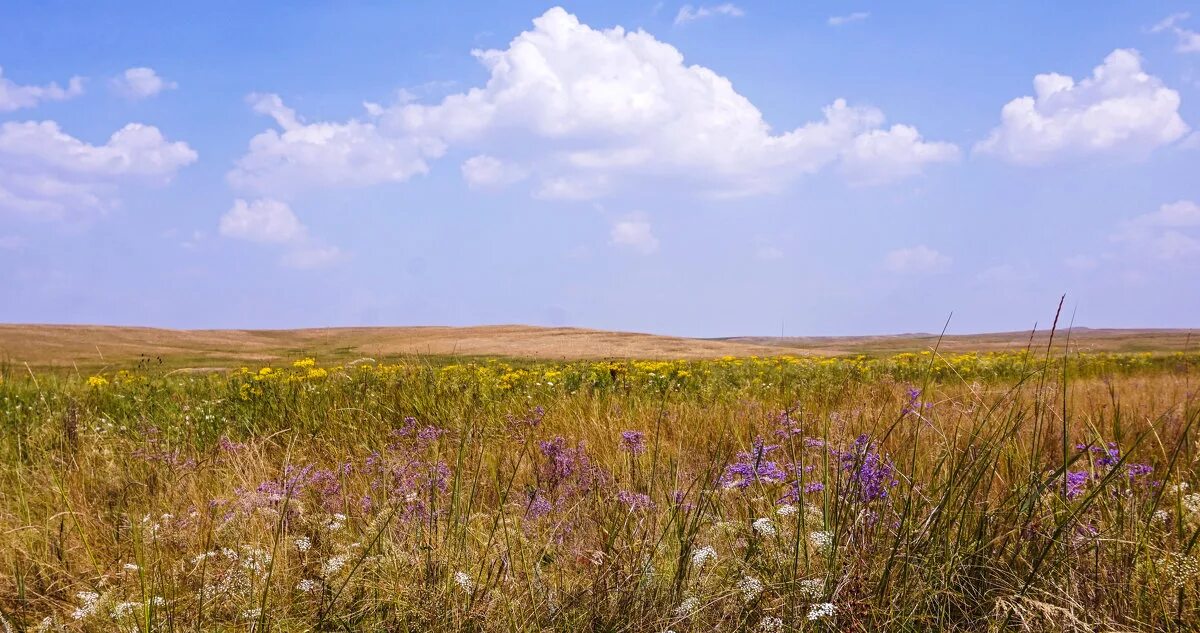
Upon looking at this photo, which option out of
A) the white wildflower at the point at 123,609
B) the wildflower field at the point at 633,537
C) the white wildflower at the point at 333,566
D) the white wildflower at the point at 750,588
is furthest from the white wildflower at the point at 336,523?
the white wildflower at the point at 750,588

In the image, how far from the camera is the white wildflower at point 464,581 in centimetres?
201

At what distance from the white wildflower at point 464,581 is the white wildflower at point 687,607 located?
1.77 ft

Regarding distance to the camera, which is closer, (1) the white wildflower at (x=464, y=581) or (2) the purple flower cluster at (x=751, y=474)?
A: (1) the white wildflower at (x=464, y=581)

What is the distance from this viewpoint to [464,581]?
6.67 feet

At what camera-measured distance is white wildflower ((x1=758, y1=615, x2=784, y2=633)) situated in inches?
71.6

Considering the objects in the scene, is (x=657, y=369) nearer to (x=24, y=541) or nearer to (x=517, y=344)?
(x=24, y=541)

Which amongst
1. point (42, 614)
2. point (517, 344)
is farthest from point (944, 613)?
point (517, 344)

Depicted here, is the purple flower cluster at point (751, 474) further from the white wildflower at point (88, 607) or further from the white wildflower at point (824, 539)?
the white wildflower at point (88, 607)

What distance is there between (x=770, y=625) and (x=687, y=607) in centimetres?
20

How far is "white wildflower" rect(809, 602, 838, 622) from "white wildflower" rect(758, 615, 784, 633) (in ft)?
0.25

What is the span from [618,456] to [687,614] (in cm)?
206

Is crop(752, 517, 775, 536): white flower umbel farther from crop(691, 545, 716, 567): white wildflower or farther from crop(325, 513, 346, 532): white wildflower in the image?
crop(325, 513, 346, 532): white wildflower

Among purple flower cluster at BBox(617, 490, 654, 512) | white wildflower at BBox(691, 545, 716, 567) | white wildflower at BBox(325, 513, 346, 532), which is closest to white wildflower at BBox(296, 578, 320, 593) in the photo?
white wildflower at BBox(325, 513, 346, 532)

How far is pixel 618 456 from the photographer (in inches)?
155
